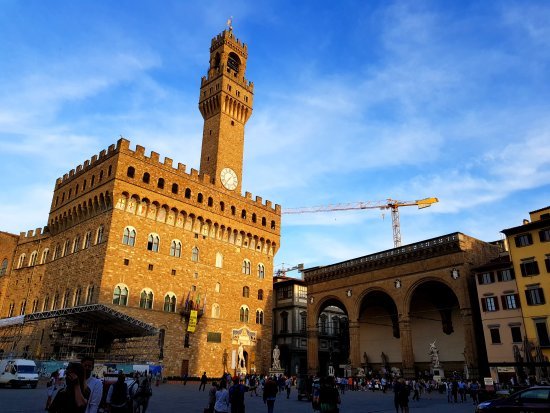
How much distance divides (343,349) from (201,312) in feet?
72.6

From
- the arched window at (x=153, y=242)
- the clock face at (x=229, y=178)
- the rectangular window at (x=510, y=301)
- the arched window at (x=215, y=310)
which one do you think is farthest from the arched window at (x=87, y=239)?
the rectangular window at (x=510, y=301)

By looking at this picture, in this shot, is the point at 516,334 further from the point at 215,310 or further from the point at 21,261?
the point at 21,261

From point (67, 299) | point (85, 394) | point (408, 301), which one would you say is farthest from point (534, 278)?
point (67, 299)

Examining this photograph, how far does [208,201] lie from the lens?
39.1 meters

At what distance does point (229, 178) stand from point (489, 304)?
25.3 metres

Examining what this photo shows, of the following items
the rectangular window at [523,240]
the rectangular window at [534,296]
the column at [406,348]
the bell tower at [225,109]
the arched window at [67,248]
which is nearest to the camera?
the rectangular window at [534,296]

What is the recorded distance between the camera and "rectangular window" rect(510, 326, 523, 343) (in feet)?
89.6

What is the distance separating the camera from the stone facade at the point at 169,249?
106ft

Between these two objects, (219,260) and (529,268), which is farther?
(219,260)

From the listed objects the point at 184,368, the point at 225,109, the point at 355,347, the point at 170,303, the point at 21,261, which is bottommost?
the point at 184,368

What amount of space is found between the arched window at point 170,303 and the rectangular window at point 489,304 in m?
23.5

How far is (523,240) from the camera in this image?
28.6 m

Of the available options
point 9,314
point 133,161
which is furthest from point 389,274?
point 9,314

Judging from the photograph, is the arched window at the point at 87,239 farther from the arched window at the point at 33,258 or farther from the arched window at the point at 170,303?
the arched window at the point at 33,258
